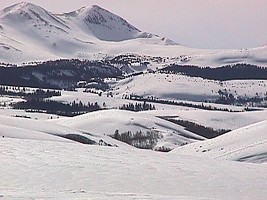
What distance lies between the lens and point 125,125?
103 m

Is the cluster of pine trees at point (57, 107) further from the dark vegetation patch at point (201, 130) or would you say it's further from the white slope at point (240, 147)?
the white slope at point (240, 147)

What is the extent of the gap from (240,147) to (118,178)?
83.0ft

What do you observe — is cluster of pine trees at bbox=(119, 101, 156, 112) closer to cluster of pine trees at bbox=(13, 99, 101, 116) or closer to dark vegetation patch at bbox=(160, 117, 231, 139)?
cluster of pine trees at bbox=(13, 99, 101, 116)

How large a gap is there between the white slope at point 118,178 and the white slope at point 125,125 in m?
69.7

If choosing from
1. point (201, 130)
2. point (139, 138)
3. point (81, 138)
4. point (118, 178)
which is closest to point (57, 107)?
point (201, 130)

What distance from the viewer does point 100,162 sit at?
20.2m

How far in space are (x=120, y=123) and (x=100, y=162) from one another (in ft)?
276

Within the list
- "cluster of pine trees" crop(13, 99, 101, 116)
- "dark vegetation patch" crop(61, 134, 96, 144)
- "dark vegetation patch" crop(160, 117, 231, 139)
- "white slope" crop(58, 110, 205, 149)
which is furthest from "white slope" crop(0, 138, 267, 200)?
"cluster of pine trees" crop(13, 99, 101, 116)

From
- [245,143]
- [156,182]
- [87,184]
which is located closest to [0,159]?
[87,184]

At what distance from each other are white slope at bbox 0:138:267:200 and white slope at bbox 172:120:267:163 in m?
13.7

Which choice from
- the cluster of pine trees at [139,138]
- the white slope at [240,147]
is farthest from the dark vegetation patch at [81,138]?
the white slope at [240,147]

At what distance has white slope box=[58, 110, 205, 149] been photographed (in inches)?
3787

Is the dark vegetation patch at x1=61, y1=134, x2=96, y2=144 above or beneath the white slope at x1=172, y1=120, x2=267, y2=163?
beneath

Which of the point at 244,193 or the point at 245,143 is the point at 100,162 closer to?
the point at 244,193
